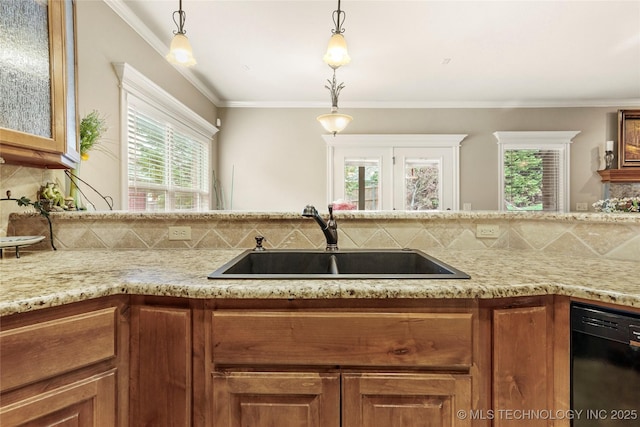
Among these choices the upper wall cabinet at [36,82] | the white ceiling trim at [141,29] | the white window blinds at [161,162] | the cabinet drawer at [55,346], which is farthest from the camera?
the white window blinds at [161,162]

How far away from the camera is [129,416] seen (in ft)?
2.75

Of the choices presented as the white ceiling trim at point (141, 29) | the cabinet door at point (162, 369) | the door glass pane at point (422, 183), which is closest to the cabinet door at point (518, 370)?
the cabinet door at point (162, 369)

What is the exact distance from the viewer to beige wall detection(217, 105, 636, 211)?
15.2ft

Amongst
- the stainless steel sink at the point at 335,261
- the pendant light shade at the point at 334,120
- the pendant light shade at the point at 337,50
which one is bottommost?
the stainless steel sink at the point at 335,261

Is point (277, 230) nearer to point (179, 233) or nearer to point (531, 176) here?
point (179, 233)

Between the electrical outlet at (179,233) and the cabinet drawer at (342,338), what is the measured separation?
0.78 m

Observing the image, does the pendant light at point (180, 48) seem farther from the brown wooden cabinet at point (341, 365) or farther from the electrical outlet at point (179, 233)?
the brown wooden cabinet at point (341, 365)

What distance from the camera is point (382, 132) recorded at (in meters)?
4.67

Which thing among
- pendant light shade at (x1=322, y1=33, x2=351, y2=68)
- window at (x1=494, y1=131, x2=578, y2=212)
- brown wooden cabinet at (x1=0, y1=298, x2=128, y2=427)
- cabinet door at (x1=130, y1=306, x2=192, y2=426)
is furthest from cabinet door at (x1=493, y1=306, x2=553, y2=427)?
window at (x1=494, y1=131, x2=578, y2=212)

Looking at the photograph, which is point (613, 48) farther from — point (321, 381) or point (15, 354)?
point (15, 354)

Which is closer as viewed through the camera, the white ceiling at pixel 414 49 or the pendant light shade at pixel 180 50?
the pendant light shade at pixel 180 50

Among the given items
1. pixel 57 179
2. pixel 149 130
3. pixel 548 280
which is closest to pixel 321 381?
pixel 548 280

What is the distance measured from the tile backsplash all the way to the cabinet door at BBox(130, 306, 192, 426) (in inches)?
25.9

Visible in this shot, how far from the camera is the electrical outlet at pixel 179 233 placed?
148cm
